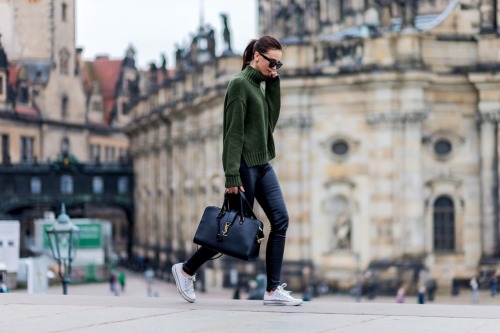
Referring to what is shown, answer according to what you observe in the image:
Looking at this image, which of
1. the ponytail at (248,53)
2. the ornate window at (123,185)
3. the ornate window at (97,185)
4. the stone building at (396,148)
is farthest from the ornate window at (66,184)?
the ponytail at (248,53)

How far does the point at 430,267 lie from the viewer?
47719mm

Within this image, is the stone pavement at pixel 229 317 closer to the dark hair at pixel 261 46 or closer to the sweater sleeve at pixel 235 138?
the sweater sleeve at pixel 235 138

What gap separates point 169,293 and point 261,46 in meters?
42.3

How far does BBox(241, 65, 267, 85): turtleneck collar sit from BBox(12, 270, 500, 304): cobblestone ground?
2336cm

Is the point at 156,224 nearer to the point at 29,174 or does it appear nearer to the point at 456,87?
the point at 29,174

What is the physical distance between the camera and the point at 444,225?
4847 centimetres

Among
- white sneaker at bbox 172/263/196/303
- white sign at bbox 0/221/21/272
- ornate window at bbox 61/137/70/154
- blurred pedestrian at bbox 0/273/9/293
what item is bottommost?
blurred pedestrian at bbox 0/273/9/293

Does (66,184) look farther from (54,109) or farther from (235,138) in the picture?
(235,138)

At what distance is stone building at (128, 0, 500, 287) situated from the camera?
47.1m

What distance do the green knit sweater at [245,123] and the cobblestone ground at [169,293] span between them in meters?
23.3

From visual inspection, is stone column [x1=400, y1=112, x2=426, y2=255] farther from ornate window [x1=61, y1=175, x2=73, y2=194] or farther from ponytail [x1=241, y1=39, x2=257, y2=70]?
ornate window [x1=61, y1=175, x2=73, y2=194]

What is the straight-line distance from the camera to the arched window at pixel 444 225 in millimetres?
48375

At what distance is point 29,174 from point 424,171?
41.2 meters

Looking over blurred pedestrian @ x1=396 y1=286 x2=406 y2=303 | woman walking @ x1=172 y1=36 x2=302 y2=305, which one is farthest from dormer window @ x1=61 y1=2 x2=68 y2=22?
woman walking @ x1=172 y1=36 x2=302 y2=305
